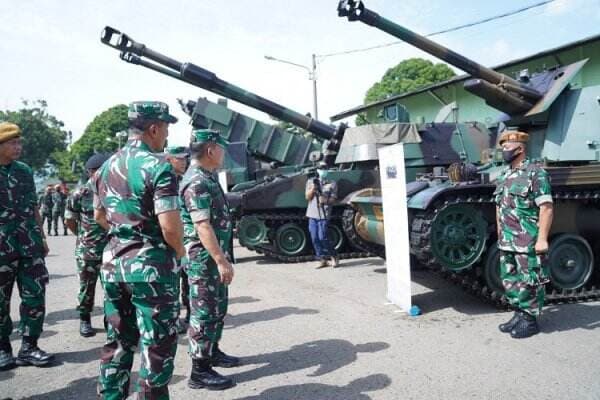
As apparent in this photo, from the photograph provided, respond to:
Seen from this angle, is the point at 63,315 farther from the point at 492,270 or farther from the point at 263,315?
the point at 492,270

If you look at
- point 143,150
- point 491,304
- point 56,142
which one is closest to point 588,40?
point 491,304

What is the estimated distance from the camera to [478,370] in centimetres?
400

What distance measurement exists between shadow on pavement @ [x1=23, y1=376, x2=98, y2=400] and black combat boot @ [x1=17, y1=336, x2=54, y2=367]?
1.77 feet

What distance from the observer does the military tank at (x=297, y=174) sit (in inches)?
350

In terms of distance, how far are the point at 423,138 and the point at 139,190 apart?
271 inches

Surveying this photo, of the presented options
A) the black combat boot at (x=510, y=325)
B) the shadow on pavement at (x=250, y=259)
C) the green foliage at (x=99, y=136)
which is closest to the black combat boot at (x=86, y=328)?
the black combat boot at (x=510, y=325)

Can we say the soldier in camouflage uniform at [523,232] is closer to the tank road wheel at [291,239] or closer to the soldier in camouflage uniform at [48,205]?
the tank road wheel at [291,239]

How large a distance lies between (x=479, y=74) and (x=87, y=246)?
6070mm

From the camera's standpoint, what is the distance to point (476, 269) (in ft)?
20.0

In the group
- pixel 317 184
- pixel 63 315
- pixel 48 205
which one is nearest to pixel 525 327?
Answer: pixel 317 184

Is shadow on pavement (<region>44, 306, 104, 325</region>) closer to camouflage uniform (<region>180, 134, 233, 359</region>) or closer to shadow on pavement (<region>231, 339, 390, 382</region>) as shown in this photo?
shadow on pavement (<region>231, 339, 390, 382</region>)

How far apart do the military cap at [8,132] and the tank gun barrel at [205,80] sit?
5.96 meters

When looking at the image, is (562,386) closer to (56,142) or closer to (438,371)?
(438,371)

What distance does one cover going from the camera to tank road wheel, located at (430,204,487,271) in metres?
5.76
